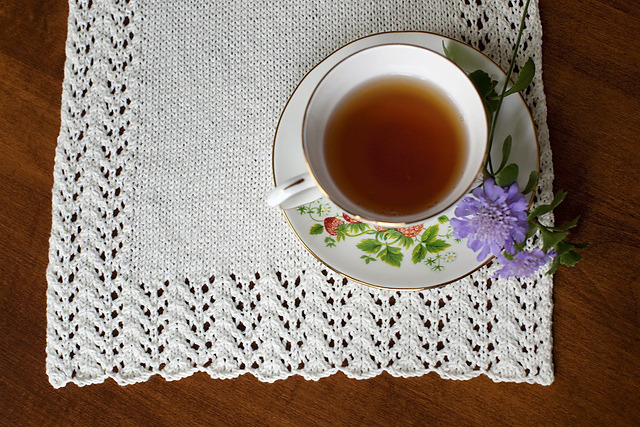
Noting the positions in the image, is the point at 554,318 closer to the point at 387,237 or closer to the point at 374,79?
the point at 387,237

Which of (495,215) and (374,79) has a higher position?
(374,79)

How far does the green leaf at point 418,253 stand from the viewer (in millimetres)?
749

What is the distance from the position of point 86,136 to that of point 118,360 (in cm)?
34

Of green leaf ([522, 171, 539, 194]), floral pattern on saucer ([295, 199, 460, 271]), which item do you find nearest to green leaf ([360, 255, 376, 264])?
floral pattern on saucer ([295, 199, 460, 271])

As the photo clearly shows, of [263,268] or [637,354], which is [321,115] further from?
[637,354]

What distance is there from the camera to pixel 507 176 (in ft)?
2.19

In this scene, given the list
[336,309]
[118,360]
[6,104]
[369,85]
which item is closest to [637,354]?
[336,309]

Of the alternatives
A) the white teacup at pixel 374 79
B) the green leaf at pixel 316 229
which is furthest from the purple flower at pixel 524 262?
the green leaf at pixel 316 229

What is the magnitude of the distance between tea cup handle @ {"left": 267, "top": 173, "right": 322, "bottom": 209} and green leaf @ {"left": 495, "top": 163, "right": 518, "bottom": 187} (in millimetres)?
225

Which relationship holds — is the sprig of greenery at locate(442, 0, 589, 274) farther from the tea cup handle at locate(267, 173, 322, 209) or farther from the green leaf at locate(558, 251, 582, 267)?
the tea cup handle at locate(267, 173, 322, 209)

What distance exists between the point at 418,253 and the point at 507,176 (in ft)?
0.53

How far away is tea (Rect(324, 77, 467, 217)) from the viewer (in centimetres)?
70

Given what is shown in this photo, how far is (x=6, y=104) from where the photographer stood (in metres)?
0.85

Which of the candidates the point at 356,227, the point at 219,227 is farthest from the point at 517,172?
the point at 219,227
